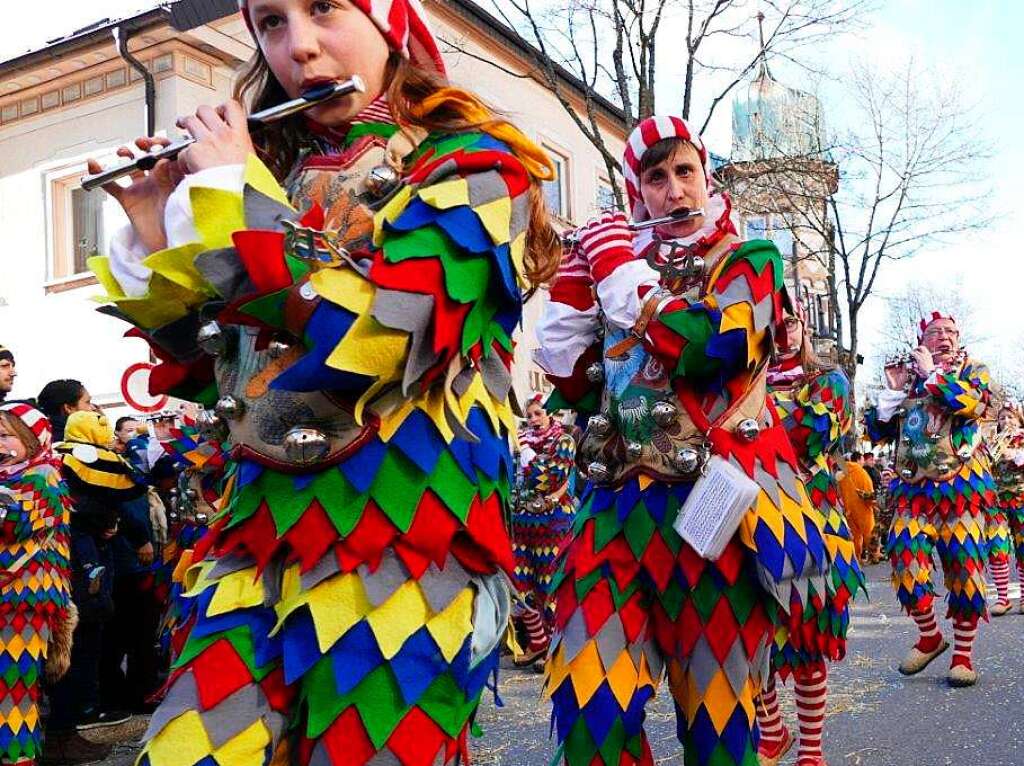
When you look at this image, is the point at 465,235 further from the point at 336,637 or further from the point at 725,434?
the point at 725,434

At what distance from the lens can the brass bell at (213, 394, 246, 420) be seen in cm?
178

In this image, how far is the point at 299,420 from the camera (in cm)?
172

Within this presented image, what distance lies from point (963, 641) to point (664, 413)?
167 inches

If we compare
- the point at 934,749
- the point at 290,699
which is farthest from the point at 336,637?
the point at 934,749

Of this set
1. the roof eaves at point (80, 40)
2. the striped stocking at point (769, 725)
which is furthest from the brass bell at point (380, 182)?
the roof eaves at point (80, 40)

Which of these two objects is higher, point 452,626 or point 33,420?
point 452,626

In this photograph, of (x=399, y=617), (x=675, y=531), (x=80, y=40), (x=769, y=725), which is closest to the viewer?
(x=399, y=617)

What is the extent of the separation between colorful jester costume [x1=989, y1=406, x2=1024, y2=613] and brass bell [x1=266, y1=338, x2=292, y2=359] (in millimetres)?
9193

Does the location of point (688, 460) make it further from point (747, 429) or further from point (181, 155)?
point (181, 155)

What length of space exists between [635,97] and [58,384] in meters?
10.2

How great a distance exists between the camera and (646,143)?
349 centimetres

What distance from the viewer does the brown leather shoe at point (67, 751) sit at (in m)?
5.40

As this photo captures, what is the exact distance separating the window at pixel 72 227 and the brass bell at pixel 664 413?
12.7 metres

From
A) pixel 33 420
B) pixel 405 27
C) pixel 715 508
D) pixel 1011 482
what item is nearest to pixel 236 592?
pixel 405 27
